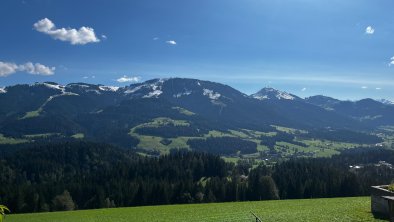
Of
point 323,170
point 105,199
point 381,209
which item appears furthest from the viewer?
point 323,170

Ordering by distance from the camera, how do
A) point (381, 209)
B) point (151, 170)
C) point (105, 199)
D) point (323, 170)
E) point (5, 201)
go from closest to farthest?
point (381, 209), point (5, 201), point (105, 199), point (323, 170), point (151, 170)

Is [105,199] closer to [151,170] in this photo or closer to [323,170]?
[151,170]

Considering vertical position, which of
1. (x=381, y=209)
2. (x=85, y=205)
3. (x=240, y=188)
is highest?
(x=381, y=209)

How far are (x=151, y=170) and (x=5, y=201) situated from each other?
7205 centimetres

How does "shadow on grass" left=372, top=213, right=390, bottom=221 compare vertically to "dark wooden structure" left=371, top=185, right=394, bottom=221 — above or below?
below

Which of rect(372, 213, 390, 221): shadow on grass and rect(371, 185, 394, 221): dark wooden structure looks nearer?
rect(372, 213, 390, 221): shadow on grass

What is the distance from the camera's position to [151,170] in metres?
183

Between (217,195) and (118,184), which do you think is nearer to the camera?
(217,195)

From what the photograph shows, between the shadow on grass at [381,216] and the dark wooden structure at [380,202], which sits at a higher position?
the dark wooden structure at [380,202]

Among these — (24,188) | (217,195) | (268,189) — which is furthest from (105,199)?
(268,189)

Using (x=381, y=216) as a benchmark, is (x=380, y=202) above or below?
above

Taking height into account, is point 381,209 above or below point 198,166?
above

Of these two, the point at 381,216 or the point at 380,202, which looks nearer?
the point at 381,216

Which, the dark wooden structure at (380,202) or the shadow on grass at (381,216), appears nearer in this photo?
the shadow on grass at (381,216)
